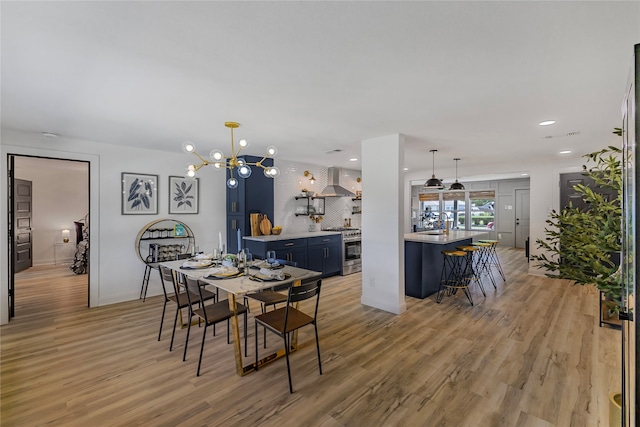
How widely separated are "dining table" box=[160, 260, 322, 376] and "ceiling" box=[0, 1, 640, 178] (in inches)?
62.5

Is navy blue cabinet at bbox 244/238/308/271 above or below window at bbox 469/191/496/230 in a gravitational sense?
below

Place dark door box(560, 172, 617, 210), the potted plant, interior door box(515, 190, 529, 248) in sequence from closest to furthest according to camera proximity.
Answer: the potted plant < dark door box(560, 172, 617, 210) < interior door box(515, 190, 529, 248)

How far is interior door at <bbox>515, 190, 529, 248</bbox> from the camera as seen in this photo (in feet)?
30.5

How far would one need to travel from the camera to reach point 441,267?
4953 millimetres

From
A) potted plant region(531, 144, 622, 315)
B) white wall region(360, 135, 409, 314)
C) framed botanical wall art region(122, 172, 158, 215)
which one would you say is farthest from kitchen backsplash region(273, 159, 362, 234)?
potted plant region(531, 144, 622, 315)

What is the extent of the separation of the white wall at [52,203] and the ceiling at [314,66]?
4665 mm

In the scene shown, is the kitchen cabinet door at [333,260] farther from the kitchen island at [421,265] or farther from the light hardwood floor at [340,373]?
the light hardwood floor at [340,373]

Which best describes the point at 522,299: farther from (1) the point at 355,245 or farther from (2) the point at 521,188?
(2) the point at 521,188

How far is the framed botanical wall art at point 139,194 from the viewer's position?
4.43 meters

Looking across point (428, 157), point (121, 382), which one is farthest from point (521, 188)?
point (121, 382)

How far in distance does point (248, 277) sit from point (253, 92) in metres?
1.62

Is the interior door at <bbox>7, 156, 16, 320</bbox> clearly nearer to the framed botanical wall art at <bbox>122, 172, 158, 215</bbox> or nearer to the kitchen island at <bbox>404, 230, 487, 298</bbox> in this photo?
the framed botanical wall art at <bbox>122, 172, 158, 215</bbox>

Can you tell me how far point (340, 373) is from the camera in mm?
2465

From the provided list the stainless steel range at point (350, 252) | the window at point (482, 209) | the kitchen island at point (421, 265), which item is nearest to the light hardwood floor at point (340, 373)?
the kitchen island at point (421, 265)
